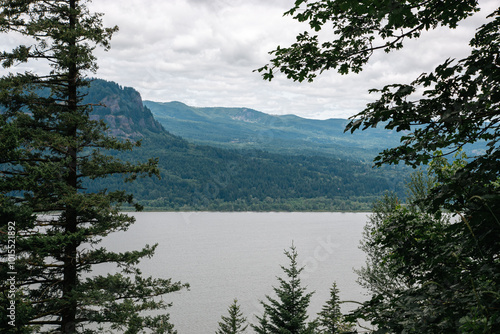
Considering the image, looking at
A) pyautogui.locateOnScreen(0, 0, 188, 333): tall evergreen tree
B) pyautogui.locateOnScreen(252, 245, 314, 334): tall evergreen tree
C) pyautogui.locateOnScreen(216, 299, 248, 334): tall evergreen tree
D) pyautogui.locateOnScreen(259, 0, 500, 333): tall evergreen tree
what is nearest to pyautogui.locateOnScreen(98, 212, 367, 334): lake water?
pyautogui.locateOnScreen(216, 299, 248, 334): tall evergreen tree

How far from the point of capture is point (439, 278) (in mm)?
3908

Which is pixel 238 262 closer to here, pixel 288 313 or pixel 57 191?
pixel 288 313

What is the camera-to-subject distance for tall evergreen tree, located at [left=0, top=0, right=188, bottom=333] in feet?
32.7

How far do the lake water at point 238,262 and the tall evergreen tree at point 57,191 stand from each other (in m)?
27.8

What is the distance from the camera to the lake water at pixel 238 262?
50.7m

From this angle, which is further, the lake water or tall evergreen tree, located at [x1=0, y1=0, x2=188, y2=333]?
the lake water

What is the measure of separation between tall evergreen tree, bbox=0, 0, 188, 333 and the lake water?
27.8m

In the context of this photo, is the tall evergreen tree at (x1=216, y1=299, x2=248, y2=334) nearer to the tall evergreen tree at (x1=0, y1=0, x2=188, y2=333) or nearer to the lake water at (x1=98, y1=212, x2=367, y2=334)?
the tall evergreen tree at (x1=0, y1=0, x2=188, y2=333)

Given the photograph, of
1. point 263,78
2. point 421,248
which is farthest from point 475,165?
point 263,78

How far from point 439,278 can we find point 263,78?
321 centimetres

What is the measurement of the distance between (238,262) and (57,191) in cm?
7165

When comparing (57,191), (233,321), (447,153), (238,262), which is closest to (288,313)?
(233,321)

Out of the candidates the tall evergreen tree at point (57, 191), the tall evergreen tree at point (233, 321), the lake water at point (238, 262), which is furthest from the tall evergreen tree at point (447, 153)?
the lake water at point (238, 262)

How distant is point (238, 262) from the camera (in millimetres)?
79562
